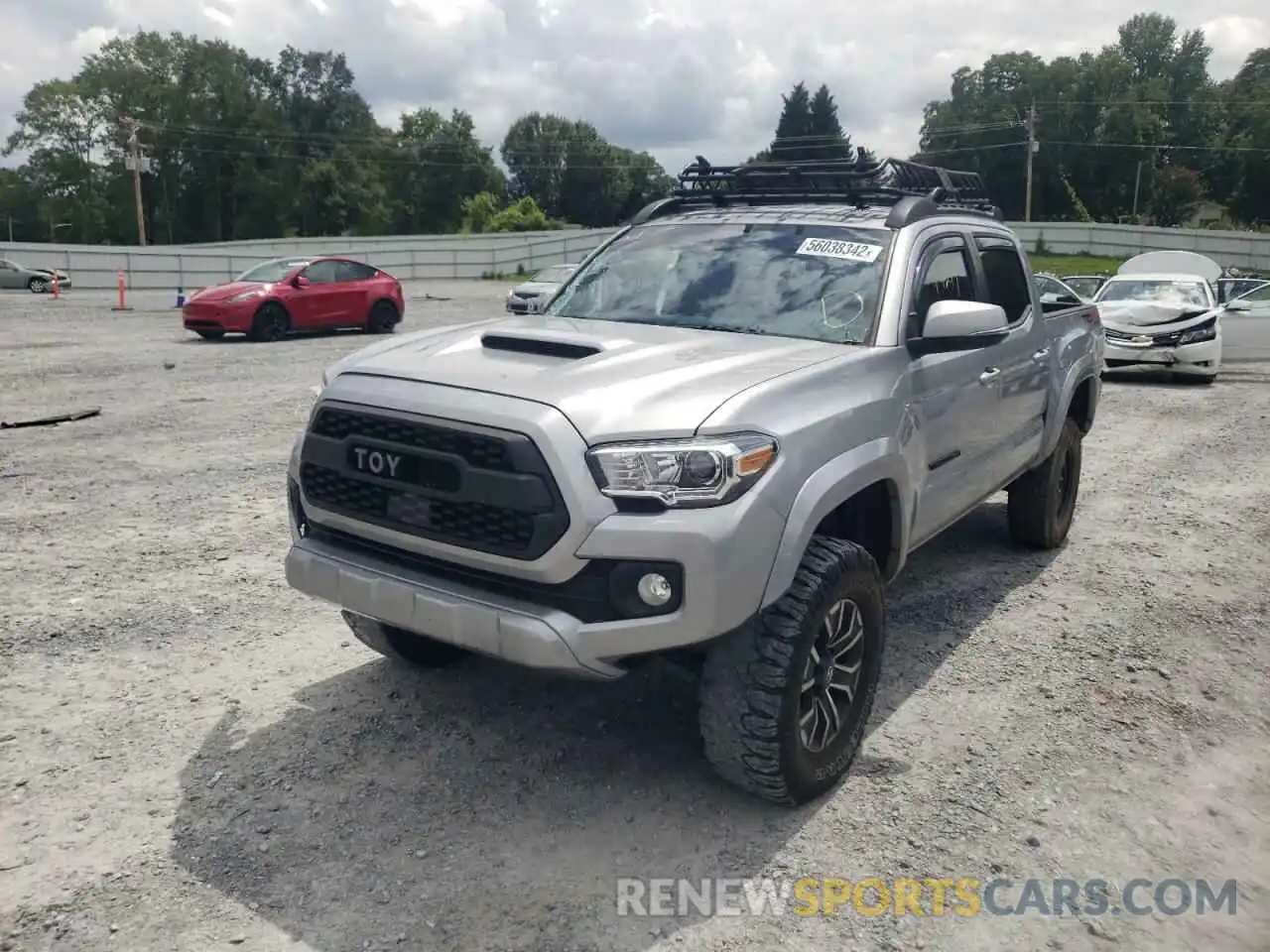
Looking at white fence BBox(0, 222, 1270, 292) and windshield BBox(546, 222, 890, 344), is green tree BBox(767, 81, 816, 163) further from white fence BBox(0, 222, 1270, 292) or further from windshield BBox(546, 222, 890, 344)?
windshield BBox(546, 222, 890, 344)

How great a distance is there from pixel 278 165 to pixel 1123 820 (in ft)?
298

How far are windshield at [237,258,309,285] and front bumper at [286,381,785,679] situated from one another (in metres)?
17.0

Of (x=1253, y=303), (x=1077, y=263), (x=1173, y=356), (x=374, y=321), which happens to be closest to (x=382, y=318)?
(x=374, y=321)

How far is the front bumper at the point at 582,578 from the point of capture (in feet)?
10.1

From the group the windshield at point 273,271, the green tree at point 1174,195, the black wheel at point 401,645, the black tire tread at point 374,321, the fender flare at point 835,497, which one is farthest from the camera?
the green tree at point 1174,195

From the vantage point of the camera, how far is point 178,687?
14.8ft

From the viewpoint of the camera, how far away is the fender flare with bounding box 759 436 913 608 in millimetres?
3289

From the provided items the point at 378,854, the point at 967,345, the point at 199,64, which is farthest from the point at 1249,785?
the point at 199,64

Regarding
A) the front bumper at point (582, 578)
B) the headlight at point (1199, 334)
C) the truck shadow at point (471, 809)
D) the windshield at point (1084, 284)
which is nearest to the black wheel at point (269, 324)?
the windshield at point (1084, 284)

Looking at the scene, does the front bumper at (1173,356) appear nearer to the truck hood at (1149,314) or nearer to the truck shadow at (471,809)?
the truck hood at (1149,314)

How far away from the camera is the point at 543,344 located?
12.7 feet

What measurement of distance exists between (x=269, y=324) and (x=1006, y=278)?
50.8ft

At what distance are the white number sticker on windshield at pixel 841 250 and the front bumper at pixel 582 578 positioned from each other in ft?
5.47

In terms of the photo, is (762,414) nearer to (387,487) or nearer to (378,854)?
(387,487)
